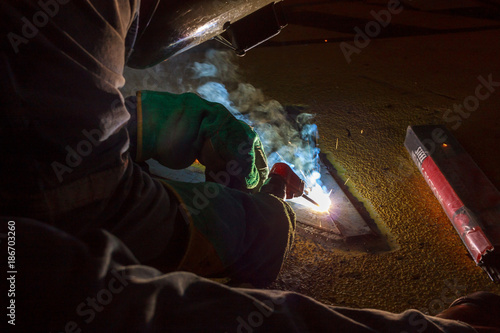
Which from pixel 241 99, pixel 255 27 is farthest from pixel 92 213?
pixel 241 99

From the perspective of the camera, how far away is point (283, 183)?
1.94 metres

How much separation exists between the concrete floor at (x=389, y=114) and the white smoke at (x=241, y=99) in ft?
0.61

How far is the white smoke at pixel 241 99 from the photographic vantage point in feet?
8.65

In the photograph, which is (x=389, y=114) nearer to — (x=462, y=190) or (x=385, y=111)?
(x=385, y=111)

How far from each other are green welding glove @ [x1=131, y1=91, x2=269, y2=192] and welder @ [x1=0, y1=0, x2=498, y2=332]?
595 mm

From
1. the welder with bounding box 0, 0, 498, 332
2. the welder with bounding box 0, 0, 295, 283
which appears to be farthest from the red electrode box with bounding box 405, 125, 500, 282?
the welder with bounding box 0, 0, 295, 283

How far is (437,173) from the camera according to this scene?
217 centimetres

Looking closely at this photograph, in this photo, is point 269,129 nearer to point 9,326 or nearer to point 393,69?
point 393,69

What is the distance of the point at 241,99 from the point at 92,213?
8.48ft

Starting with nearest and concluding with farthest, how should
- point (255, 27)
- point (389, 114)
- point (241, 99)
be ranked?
1. point (255, 27)
2. point (389, 114)
3. point (241, 99)

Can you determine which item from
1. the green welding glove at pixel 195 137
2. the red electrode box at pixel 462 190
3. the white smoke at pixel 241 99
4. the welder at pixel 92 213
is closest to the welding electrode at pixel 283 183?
the green welding glove at pixel 195 137

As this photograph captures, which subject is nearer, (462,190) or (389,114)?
(462,190)

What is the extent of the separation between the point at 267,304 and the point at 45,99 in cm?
65

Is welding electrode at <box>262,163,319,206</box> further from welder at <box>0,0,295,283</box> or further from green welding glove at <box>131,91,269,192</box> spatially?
welder at <box>0,0,295,283</box>
